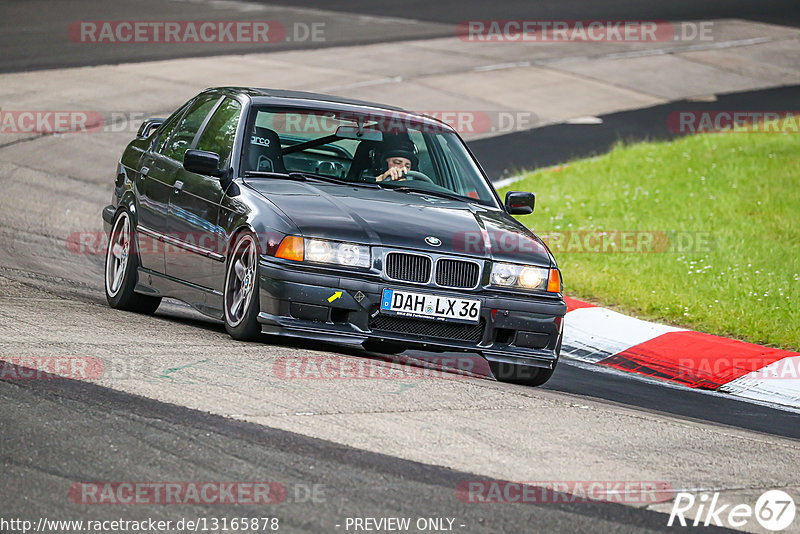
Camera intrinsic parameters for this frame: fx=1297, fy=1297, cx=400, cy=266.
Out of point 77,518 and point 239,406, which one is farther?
point 239,406

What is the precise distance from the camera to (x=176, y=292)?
330 inches

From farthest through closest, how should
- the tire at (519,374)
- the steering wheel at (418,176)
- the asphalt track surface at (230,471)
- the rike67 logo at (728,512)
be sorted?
the steering wheel at (418,176), the tire at (519,374), the rike67 logo at (728,512), the asphalt track surface at (230,471)

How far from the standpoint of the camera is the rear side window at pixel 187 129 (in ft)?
29.5

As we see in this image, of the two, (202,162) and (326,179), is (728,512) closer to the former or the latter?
(326,179)

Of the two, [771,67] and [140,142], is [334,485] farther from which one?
[771,67]

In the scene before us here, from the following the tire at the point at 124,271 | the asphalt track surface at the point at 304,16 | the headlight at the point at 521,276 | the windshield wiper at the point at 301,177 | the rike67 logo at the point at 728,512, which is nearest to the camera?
the rike67 logo at the point at 728,512

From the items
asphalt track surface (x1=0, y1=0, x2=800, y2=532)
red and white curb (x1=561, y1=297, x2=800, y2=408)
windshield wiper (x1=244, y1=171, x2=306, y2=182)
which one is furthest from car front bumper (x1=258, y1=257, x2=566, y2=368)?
red and white curb (x1=561, y1=297, x2=800, y2=408)

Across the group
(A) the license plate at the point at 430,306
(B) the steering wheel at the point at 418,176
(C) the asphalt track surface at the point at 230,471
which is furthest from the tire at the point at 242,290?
(C) the asphalt track surface at the point at 230,471

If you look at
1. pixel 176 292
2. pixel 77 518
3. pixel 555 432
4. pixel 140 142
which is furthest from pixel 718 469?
pixel 140 142

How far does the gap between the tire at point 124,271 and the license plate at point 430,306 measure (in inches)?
99.8

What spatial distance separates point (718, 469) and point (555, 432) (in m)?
0.75

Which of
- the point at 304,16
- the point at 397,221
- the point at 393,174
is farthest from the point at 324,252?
the point at 304,16

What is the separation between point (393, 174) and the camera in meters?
8.48

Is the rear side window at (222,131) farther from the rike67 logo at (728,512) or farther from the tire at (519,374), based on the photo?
the rike67 logo at (728,512)
